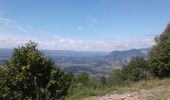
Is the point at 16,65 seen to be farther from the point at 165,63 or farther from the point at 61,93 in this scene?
the point at 165,63

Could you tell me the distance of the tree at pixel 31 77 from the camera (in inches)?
719

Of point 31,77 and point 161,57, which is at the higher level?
point 161,57

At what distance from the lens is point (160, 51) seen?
37.3 metres

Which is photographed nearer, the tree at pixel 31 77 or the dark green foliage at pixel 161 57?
the tree at pixel 31 77

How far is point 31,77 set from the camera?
62.8 ft

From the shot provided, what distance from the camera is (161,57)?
37750mm

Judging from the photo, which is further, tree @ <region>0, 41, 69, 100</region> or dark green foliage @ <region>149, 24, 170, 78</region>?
dark green foliage @ <region>149, 24, 170, 78</region>

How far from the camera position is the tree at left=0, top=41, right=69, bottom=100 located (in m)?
18.3

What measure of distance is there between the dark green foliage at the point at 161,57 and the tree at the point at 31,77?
19.9 m

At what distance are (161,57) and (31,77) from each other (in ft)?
72.3

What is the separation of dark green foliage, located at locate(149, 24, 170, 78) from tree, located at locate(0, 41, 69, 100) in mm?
19877

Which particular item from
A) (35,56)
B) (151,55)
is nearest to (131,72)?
(151,55)

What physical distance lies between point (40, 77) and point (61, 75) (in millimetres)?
1231

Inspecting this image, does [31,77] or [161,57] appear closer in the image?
[31,77]
